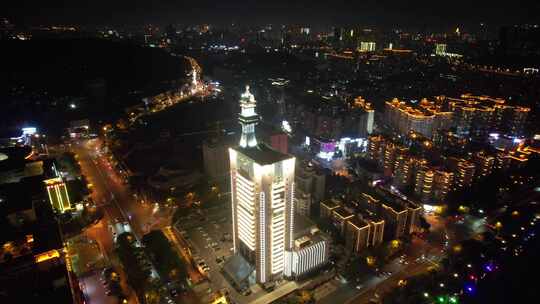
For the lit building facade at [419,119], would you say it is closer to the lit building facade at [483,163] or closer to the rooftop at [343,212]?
the lit building facade at [483,163]

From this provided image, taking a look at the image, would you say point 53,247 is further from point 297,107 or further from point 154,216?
point 297,107

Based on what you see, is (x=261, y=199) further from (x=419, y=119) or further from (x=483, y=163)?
(x=419, y=119)

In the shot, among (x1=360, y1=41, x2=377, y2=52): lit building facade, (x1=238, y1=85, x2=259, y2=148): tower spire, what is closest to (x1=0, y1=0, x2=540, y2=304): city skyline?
(x1=238, y1=85, x2=259, y2=148): tower spire

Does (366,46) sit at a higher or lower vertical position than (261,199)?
higher

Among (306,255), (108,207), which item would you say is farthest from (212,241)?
(108,207)

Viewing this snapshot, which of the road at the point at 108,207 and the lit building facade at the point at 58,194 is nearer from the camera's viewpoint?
the road at the point at 108,207

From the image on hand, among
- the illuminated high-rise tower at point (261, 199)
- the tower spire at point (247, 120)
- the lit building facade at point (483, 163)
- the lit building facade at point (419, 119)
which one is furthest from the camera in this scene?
the lit building facade at point (419, 119)

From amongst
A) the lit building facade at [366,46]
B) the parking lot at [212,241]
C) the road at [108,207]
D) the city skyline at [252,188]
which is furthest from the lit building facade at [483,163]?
the lit building facade at [366,46]

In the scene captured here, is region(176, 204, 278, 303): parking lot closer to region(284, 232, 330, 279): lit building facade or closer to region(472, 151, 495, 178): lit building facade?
region(284, 232, 330, 279): lit building facade

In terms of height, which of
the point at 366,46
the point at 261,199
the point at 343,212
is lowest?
the point at 343,212
